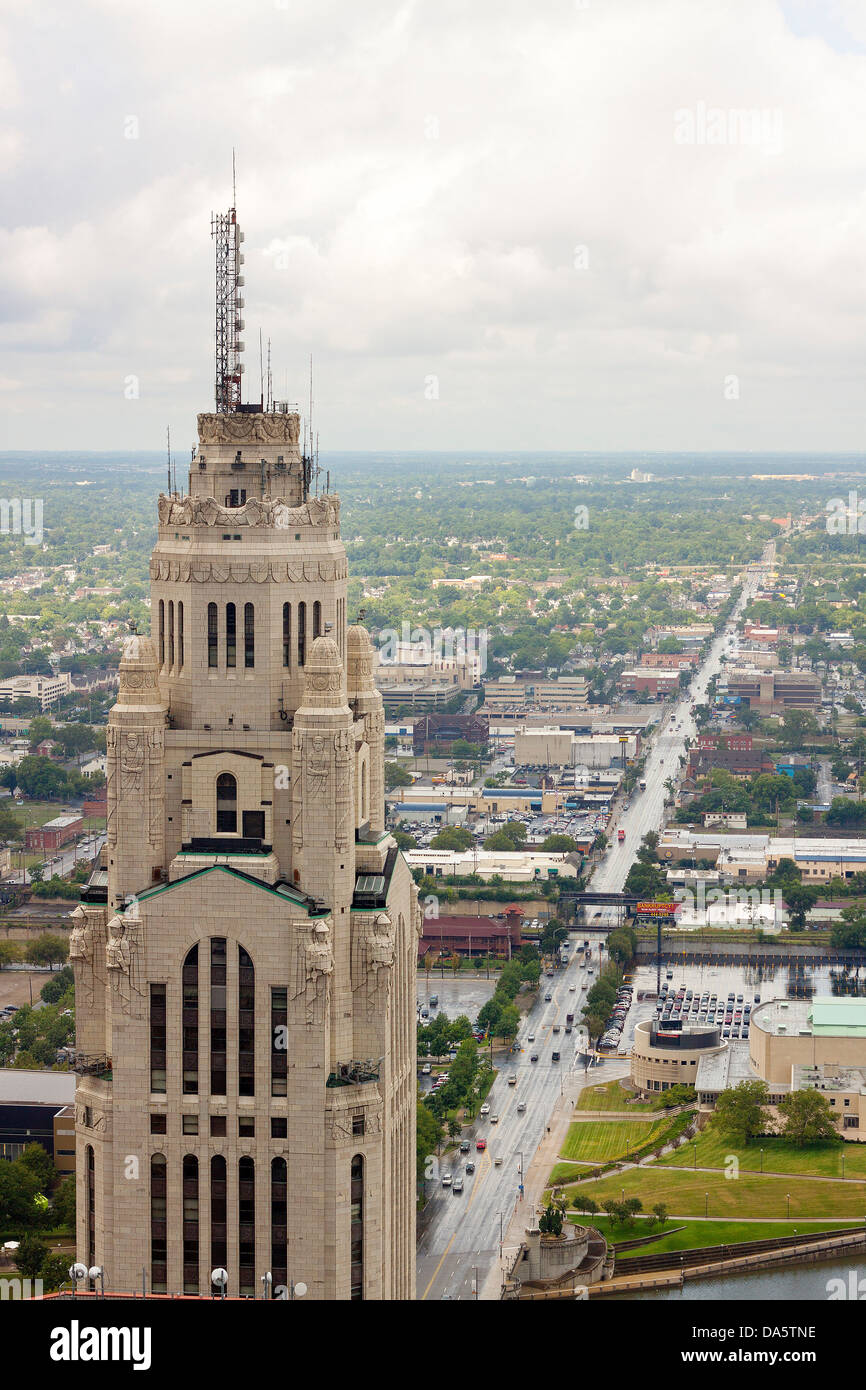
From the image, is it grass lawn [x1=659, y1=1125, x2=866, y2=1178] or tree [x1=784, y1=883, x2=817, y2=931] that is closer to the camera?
grass lawn [x1=659, y1=1125, x2=866, y2=1178]

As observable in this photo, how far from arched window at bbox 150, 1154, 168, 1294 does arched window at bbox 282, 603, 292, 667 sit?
814 cm

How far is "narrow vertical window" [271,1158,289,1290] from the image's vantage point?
33.4 meters

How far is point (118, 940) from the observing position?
3359cm

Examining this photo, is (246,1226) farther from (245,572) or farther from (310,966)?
(245,572)

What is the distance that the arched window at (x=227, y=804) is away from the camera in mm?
34438

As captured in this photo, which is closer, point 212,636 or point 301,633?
point 212,636

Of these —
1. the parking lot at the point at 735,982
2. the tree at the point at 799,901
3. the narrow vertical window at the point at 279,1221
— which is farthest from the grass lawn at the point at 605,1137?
the narrow vertical window at the point at 279,1221

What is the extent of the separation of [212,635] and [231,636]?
1.03 ft

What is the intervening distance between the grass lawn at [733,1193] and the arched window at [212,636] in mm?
57258

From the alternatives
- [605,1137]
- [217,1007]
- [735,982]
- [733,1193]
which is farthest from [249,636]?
[735,982]

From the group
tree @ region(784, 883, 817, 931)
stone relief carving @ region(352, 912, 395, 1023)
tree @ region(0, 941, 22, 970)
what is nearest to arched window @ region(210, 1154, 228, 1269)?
stone relief carving @ region(352, 912, 395, 1023)

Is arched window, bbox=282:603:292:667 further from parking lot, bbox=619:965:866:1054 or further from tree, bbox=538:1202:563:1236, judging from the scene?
parking lot, bbox=619:965:866:1054

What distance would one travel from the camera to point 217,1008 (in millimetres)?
33281
